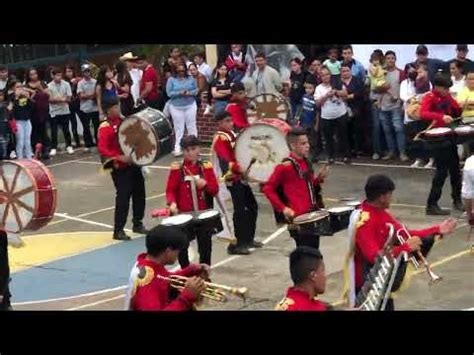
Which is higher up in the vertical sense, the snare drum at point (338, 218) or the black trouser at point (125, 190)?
the snare drum at point (338, 218)

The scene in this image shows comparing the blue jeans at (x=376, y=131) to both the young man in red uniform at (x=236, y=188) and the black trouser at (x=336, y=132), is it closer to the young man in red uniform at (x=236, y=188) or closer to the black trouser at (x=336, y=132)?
the black trouser at (x=336, y=132)

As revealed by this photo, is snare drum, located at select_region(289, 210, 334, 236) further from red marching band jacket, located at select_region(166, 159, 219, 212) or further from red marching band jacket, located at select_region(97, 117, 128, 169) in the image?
red marching band jacket, located at select_region(97, 117, 128, 169)

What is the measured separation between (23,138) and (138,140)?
20.9ft

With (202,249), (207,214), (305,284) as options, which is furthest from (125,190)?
(305,284)

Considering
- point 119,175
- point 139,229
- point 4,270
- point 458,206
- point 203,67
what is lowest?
point 139,229

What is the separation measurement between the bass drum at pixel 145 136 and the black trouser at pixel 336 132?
15.3ft

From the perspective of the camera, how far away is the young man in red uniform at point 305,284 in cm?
620

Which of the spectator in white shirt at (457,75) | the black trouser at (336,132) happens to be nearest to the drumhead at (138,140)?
the black trouser at (336,132)

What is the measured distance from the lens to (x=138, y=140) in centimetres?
1195

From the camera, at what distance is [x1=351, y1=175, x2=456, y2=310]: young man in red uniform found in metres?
7.36

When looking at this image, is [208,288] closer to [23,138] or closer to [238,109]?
[238,109]

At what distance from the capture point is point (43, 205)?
990 cm

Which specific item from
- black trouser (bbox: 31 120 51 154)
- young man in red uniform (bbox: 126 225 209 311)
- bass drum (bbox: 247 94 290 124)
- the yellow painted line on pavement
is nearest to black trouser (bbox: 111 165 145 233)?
the yellow painted line on pavement
